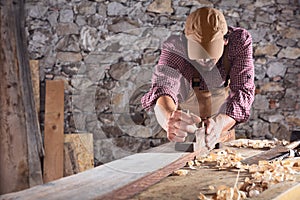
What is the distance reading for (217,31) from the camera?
2.68m

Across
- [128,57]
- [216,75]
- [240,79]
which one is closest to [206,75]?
[216,75]

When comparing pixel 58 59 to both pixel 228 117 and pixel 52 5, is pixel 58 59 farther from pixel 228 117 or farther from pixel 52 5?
pixel 228 117

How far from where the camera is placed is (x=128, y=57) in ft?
15.3

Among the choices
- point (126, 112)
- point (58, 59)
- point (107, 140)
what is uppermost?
point (58, 59)

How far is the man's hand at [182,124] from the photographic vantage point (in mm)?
2191

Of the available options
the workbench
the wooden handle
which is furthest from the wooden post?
the wooden handle

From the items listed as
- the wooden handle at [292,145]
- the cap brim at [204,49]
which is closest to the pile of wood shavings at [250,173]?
the wooden handle at [292,145]

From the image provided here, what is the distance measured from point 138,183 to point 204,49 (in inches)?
50.9

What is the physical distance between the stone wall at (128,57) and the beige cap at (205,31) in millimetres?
1929

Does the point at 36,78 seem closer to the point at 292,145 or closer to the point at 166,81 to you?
the point at 166,81

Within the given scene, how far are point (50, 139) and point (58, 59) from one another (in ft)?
2.67

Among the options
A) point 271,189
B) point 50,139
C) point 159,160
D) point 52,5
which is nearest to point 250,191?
point 271,189

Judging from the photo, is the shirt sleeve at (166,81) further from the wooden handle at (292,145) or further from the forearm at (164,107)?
the wooden handle at (292,145)

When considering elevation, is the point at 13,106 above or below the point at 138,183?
above
